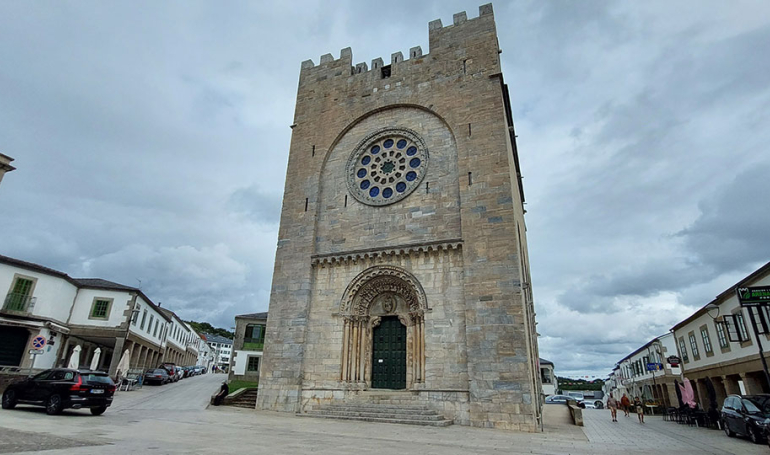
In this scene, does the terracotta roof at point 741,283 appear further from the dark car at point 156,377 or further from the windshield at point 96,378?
the dark car at point 156,377

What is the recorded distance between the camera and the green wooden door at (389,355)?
14.4 meters

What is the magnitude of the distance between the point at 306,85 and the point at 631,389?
44409 mm

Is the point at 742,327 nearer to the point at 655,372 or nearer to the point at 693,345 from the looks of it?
the point at 693,345

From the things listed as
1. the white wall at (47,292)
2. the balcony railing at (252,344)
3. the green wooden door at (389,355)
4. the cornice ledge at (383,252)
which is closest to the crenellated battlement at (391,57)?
the cornice ledge at (383,252)

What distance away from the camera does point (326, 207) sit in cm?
1739

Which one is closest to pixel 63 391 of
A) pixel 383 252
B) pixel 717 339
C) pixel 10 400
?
pixel 10 400

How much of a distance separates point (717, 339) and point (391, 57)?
777 inches

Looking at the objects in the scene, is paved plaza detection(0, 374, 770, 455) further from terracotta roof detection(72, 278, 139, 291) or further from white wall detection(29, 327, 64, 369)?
terracotta roof detection(72, 278, 139, 291)

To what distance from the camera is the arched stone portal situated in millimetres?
14047

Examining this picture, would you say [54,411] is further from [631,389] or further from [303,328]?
[631,389]

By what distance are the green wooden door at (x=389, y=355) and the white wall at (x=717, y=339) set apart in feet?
40.1

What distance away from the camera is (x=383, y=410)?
12.7 m

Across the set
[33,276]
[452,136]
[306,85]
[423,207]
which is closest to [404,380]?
[423,207]

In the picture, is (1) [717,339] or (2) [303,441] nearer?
(2) [303,441]
